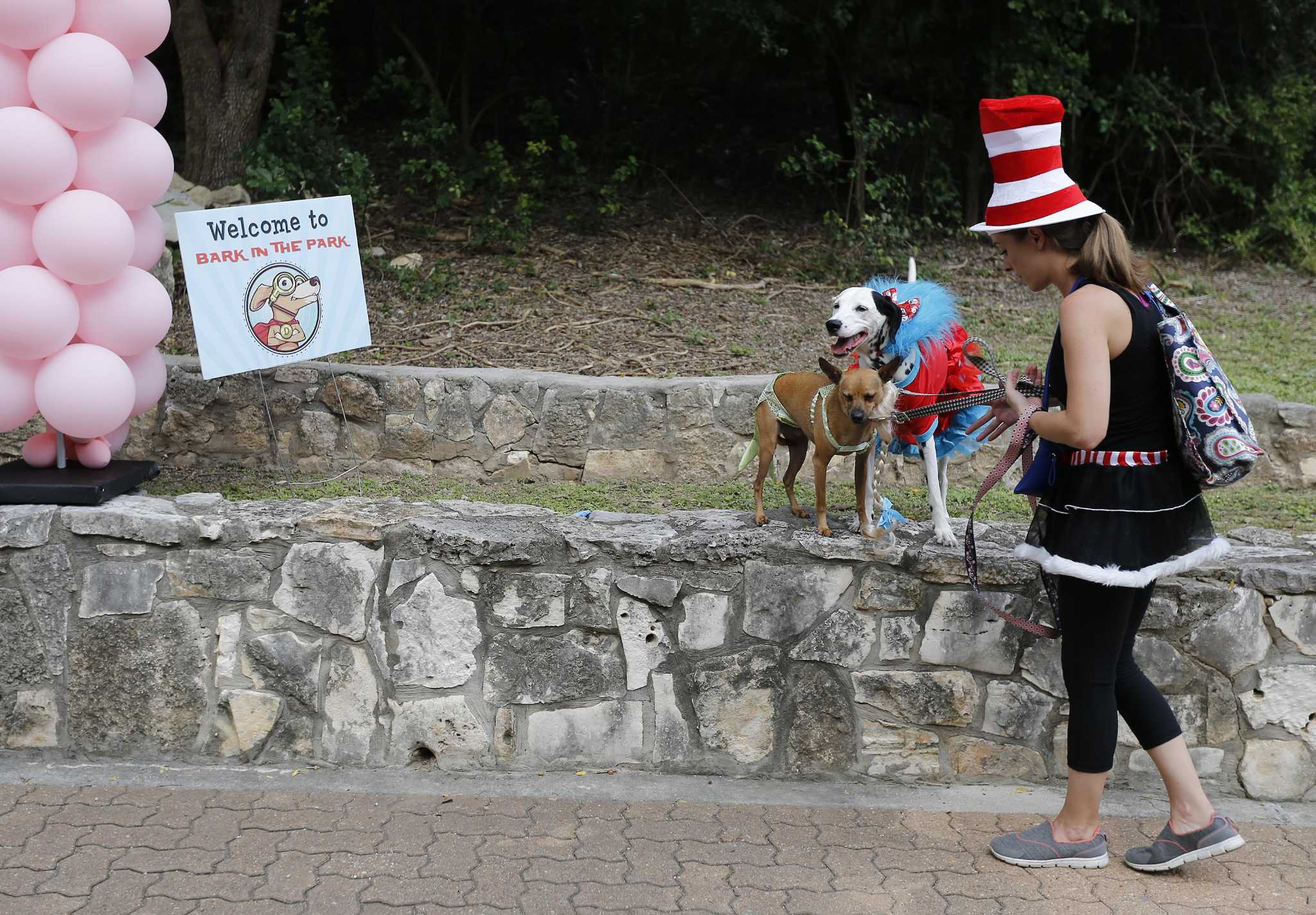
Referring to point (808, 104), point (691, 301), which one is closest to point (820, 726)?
point (691, 301)

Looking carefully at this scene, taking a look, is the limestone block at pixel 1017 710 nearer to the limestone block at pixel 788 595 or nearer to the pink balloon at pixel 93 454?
the limestone block at pixel 788 595

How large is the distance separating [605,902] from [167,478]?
3.74 metres

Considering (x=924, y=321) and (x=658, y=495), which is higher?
(x=924, y=321)

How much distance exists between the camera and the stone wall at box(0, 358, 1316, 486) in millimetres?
6223

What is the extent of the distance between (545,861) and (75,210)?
2801 millimetres

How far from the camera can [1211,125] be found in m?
10.1

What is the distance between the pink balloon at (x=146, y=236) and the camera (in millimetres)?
4574

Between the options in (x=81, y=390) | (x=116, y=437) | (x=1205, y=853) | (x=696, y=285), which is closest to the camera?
(x=1205, y=853)

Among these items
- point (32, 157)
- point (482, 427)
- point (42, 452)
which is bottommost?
point (482, 427)

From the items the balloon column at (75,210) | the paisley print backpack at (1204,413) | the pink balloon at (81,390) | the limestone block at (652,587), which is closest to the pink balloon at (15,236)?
the balloon column at (75,210)

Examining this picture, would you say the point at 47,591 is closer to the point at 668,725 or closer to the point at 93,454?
the point at 93,454

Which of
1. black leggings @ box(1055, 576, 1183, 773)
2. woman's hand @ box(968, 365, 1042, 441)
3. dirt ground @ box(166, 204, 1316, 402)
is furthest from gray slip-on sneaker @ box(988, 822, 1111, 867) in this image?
dirt ground @ box(166, 204, 1316, 402)

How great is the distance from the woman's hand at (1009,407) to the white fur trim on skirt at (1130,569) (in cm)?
42

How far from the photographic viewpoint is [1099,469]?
3.12 meters
